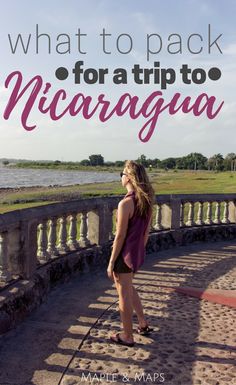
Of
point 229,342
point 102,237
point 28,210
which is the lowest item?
point 229,342

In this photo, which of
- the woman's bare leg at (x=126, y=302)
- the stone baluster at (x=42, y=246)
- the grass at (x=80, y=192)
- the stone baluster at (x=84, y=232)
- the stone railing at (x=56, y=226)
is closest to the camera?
the woman's bare leg at (x=126, y=302)

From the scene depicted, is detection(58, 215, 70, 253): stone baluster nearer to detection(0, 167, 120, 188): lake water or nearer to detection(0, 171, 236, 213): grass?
detection(0, 171, 236, 213): grass

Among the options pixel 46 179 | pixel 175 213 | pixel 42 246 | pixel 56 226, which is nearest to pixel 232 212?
pixel 175 213

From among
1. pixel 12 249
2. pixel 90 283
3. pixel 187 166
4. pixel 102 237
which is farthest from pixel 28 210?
pixel 187 166

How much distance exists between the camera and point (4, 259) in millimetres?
5141

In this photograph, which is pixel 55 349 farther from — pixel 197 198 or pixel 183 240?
A: pixel 197 198

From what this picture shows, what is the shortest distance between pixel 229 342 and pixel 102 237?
3666 mm

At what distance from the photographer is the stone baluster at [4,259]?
16.7 feet

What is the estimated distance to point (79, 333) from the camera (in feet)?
15.2

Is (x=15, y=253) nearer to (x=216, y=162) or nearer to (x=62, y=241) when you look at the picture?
(x=62, y=241)

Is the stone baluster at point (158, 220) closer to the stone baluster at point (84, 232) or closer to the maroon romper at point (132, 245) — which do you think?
the stone baluster at point (84, 232)

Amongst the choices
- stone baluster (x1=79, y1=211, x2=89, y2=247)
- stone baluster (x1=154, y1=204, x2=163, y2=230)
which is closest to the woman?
stone baluster (x1=79, y1=211, x2=89, y2=247)

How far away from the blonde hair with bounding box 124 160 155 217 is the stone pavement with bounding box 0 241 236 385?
54.4 inches

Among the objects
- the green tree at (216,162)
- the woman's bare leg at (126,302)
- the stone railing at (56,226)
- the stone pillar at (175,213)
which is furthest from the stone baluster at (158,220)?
the green tree at (216,162)
